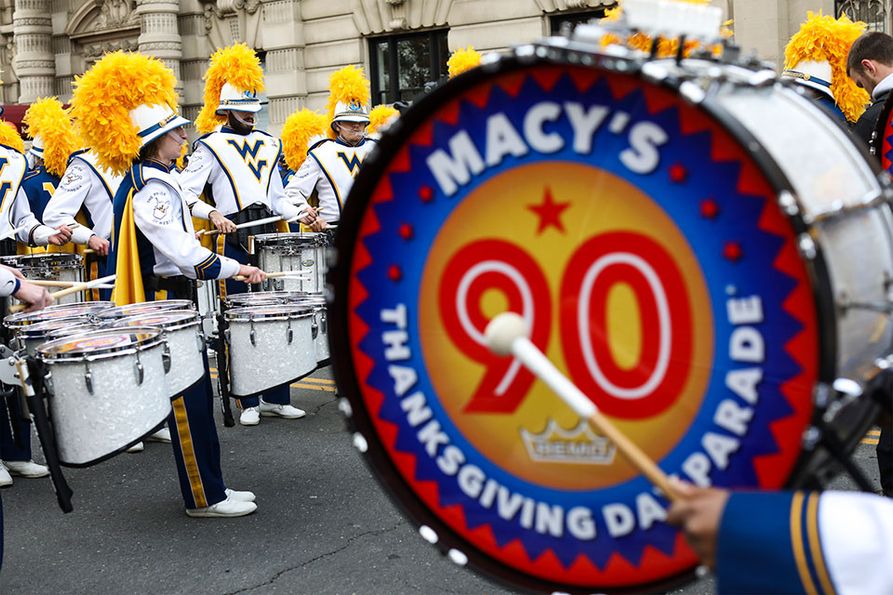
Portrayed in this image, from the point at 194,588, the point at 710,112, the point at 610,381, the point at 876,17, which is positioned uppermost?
the point at 876,17

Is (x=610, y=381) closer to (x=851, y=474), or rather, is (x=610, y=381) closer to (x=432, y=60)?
(x=851, y=474)

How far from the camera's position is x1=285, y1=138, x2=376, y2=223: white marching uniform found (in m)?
8.18

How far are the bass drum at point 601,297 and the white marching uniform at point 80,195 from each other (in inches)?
227

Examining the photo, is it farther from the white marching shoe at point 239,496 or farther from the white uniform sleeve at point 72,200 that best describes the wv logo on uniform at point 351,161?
the white marching shoe at point 239,496

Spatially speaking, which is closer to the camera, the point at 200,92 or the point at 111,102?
the point at 111,102

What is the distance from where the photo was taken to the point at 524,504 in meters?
1.79

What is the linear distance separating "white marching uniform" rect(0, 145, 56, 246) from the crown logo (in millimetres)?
7120

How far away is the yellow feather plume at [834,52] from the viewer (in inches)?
239

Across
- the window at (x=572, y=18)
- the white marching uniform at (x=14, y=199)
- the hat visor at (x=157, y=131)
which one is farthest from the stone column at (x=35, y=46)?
the hat visor at (x=157, y=131)

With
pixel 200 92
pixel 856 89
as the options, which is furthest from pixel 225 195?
pixel 200 92

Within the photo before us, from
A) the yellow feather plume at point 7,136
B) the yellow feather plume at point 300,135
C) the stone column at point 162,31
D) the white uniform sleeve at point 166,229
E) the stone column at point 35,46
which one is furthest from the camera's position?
the stone column at point 35,46

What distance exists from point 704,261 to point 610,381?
0.85 feet

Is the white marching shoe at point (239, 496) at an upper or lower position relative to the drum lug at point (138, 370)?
Answer: lower

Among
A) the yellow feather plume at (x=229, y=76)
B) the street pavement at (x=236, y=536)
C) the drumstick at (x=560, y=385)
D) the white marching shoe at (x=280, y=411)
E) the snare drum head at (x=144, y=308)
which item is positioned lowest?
the street pavement at (x=236, y=536)
